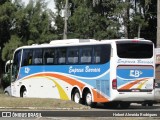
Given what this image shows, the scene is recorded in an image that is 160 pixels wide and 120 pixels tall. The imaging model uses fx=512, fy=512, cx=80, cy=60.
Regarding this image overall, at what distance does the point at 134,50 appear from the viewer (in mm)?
23484

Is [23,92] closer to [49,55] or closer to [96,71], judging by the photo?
[49,55]

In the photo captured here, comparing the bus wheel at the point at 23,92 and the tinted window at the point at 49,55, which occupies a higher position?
the tinted window at the point at 49,55

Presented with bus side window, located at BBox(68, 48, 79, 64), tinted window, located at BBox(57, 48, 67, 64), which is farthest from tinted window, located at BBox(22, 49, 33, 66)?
bus side window, located at BBox(68, 48, 79, 64)

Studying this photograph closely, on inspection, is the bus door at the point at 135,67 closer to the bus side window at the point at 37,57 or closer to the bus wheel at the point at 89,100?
the bus wheel at the point at 89,100

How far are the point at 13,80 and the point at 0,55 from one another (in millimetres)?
17021

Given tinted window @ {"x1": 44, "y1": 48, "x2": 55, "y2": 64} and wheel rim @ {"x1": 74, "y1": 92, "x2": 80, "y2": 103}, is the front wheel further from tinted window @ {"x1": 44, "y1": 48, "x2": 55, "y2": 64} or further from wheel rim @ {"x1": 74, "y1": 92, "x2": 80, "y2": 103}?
tinted window @ {"x1": 44, "y1": 48, "x2": 55, "y2": 64}

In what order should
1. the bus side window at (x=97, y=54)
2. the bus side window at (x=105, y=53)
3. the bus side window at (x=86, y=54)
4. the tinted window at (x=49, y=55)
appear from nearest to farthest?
the bus side window at (x=105, y=53) → the bus side window at (x=97, y=54) → the bus side window at (x=86, y=54) → the tinted window at (x=49, y=55)

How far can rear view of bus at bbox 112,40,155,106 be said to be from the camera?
902 inches

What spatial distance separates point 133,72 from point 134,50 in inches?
40.3

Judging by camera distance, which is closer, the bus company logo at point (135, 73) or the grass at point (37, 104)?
the grass at point (37, 104)

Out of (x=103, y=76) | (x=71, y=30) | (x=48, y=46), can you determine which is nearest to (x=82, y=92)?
(x=103, y=76)

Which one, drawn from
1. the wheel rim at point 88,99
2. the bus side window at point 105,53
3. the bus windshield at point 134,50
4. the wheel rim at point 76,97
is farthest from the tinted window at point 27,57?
the bus windshield at point 134,50

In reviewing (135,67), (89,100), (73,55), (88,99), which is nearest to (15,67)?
(73,55)

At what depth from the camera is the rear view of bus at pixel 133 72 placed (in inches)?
902
